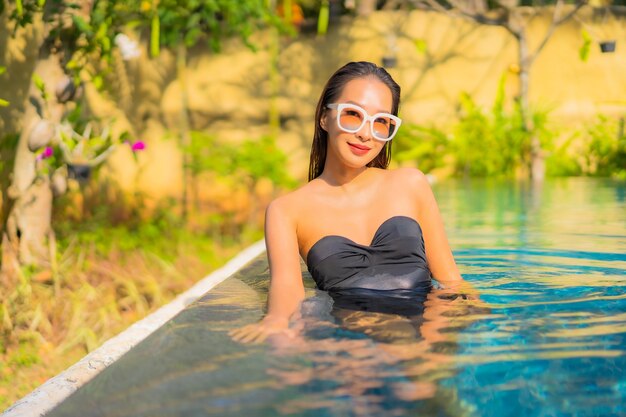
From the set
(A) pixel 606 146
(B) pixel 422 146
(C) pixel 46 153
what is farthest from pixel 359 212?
(A) pixel 606 146

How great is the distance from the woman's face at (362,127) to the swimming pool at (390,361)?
531 millimetres

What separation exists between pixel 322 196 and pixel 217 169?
6.19m

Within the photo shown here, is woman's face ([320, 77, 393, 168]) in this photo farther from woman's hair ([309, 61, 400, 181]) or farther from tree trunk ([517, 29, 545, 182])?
tree trunk ([517, 29, 545, 182])

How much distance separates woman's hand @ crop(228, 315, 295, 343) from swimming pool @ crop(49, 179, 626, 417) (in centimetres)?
4

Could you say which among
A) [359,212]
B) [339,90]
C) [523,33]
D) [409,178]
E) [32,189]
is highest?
[523,33]

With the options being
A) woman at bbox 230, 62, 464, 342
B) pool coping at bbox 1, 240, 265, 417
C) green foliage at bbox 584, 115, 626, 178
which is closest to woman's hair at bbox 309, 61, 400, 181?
woman at bbox 230, 62, 464, 342

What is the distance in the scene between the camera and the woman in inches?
126

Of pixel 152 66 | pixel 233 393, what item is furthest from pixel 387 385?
pixel 152 66

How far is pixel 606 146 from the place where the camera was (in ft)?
39.5

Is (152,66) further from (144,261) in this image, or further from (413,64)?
(144,261)

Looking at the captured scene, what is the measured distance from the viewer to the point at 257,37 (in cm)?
1206

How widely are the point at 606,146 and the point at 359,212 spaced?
31.2ft

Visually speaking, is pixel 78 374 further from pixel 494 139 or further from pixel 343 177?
pixel 494 139

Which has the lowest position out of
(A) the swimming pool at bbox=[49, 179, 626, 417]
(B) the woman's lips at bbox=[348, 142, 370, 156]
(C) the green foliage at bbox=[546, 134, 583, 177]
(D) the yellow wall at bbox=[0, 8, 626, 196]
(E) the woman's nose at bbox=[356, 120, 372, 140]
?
(C) the green foliage at bbox=[546, 134, 583, 177]
